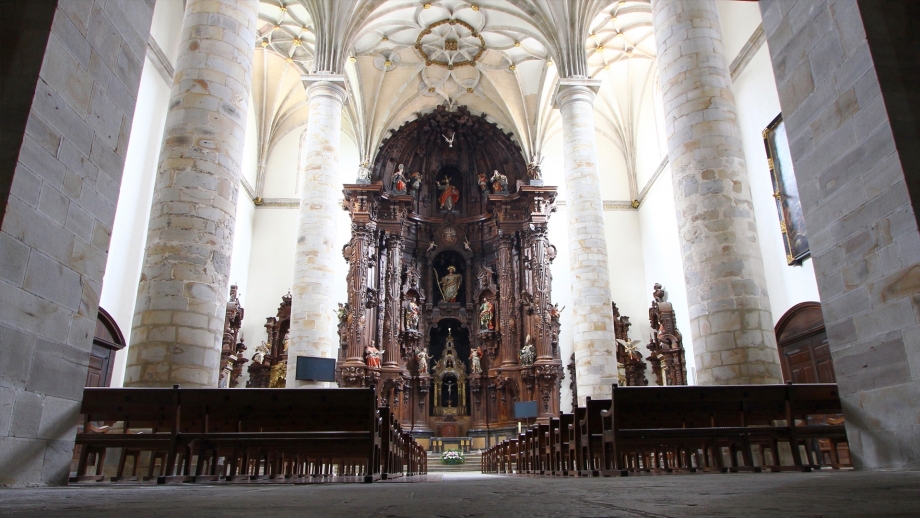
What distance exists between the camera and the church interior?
4.18m

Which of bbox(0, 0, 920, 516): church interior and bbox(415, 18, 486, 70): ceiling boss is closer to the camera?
bbox(0, 0, 920, 516): church interior

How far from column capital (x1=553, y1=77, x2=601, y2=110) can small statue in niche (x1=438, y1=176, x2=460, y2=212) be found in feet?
27.2

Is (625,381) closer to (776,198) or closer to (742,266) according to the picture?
(776,198)

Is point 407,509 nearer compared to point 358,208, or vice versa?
point 407,509

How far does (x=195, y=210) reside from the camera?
305 inches

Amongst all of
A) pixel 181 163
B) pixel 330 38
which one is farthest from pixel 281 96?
pixel 181 163

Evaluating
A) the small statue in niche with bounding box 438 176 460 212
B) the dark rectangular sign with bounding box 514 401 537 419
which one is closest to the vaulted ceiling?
the small statue in niche with bounding box 438 176 460 212

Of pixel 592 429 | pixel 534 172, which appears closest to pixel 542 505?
pixel 592 429

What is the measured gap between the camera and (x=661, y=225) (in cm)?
2152

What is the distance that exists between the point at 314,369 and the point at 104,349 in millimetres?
4964

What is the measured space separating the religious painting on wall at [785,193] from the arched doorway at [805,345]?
1136mm

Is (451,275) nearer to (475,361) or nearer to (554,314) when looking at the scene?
(475,361)

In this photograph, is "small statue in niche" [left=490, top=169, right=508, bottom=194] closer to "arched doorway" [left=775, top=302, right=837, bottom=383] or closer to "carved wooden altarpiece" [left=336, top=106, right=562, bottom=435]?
"carved wooden altarpiece" [left=336, top=106, right=562, bottom=435]

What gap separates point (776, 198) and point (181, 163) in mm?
12342
